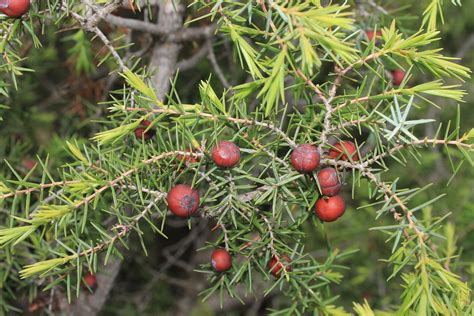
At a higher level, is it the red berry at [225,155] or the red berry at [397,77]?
the red berry at [225,155]

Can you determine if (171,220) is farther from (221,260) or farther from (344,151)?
(344,151)

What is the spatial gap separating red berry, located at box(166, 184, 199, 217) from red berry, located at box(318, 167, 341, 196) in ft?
0.60

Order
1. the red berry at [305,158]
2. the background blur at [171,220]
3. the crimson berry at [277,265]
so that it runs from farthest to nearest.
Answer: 1. the background blur at [171,220]
2. the crimson berry at [277,265]
3. the red berry at [305,158]

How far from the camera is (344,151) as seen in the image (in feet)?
2.83

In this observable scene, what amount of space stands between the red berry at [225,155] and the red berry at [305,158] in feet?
0.27

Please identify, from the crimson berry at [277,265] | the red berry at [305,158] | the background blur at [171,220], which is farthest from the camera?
the background blur at [171,220]

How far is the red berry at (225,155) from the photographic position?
0.84 metres

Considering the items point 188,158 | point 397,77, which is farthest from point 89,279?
point 397,77

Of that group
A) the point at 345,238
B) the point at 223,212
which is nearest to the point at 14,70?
the point at 223,212

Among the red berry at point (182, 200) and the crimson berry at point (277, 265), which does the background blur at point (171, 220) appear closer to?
the crimson berry at point (277, 265)

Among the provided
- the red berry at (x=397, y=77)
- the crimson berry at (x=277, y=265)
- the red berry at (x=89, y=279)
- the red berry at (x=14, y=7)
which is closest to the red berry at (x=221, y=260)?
the crimson berry at (x=277, y=265)

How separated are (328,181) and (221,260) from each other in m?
0.24

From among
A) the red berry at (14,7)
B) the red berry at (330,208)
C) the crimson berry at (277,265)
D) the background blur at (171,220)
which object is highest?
the red berry at (14,7)

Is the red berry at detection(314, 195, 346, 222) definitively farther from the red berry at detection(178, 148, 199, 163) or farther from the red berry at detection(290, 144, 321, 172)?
the red berry at detection(178, 148, 199, 163)
